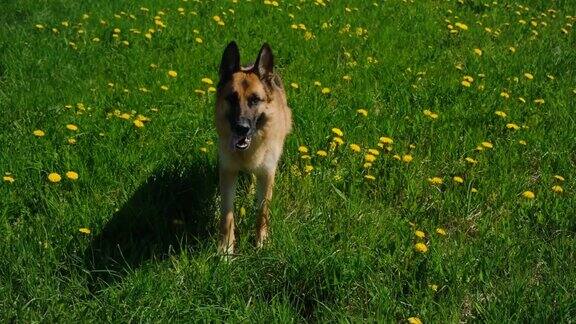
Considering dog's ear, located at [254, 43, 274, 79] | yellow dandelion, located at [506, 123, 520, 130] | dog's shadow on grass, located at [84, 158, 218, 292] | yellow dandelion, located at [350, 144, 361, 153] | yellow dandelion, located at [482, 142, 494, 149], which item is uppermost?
dog's ear, located at [254, 43, 274, 79]

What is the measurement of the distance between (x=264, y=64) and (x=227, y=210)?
106 cm

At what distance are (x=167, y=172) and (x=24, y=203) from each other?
0.98 metres

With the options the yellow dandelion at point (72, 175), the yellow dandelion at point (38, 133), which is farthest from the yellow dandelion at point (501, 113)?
the yellow dandelion at point (38, 133)

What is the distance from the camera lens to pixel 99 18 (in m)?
7.15

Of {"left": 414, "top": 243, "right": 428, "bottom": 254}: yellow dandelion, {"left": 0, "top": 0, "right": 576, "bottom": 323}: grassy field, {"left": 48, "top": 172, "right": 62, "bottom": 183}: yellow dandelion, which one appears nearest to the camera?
{"left": 0, "top": 0, "right": 576, "bottom": 323}: grassy field

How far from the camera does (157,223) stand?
3783 millimetres

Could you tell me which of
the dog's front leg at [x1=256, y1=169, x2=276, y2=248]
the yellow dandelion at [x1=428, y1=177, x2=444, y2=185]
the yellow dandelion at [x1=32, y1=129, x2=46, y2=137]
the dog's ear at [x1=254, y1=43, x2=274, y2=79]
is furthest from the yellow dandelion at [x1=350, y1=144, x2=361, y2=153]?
the yellow dandelion at [x1=32, y1=129, x2=46, y2=137]

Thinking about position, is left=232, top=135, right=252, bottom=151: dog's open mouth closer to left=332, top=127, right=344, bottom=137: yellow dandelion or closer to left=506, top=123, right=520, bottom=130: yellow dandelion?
left=332, top=127, right=344, bottom=137: yellow dandelion

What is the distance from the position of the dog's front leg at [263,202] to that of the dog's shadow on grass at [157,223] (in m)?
0.36

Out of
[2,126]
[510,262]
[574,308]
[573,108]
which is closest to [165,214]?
[2,126]

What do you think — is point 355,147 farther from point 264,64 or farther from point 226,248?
point 226,248

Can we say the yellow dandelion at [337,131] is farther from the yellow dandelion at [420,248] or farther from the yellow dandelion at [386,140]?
the yellow dandelion at [420,248]

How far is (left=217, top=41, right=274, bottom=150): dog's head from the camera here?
12.3ft

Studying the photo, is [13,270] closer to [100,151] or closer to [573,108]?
[100,151]
